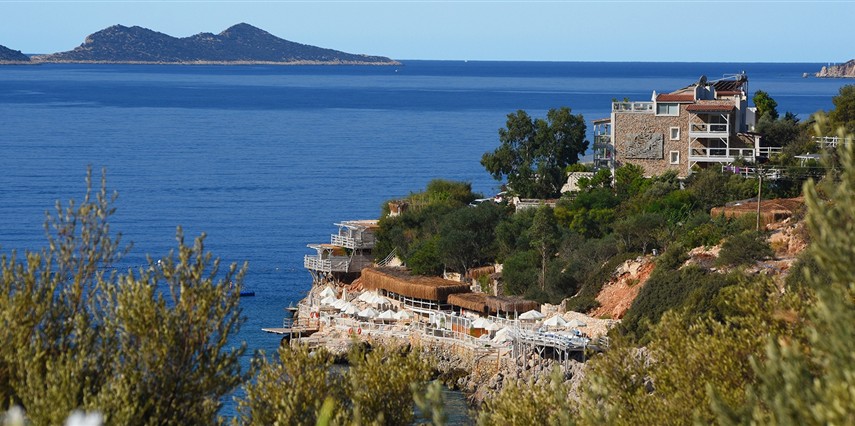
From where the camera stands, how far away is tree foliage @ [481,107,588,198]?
164 ft

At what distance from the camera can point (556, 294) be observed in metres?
37.8

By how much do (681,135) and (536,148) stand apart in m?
6.45

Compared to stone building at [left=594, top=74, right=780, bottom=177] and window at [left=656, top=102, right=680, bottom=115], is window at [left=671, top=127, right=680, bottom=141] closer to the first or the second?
stone building at [left=594, top=74, right=780, bottom=177]

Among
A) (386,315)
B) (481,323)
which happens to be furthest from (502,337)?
(386,315)

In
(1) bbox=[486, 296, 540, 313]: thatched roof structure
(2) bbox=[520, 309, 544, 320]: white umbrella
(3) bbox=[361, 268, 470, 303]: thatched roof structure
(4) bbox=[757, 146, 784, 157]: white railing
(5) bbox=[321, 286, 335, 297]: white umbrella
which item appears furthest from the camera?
(4) bbox=[757, 146, 784, 157]: white railing

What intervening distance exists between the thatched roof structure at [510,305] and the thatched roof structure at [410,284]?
2397 mm

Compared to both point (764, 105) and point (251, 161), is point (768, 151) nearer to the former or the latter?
point (764, 105)

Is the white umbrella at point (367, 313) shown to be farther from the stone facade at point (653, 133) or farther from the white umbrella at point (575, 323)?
the stone facade at point (653, 133)

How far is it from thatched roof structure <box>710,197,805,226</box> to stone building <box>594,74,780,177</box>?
5.31m

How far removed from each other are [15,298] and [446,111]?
13503 centimetres

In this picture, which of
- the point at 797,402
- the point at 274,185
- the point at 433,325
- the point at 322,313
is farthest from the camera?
the point at 274,185

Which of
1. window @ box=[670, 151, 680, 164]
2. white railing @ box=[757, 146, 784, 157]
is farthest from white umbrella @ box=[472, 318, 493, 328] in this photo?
white railing @ box=[757, 146, 784, 157]

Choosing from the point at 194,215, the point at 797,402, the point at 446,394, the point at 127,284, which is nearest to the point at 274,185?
the point at 194,215

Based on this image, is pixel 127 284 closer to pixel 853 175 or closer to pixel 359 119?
pixel 853 175
